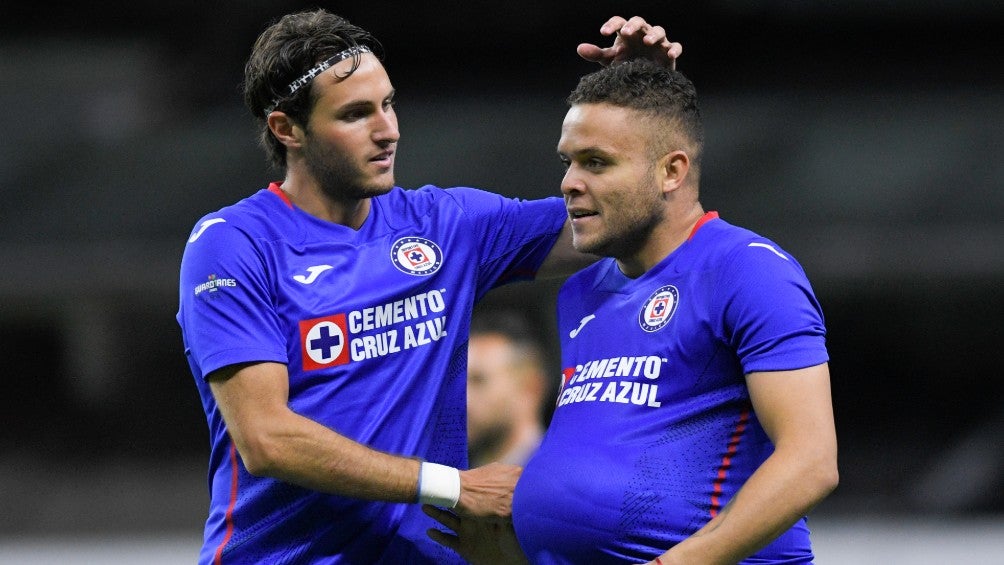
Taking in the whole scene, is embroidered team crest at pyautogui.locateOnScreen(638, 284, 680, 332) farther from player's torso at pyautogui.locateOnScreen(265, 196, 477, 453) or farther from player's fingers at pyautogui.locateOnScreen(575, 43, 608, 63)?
player's fingers at pyautogui.locateOnScreen(575, 43, 608, 63)

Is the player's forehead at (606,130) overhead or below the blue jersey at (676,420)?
overhead

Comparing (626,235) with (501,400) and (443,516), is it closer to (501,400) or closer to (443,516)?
(443,516)

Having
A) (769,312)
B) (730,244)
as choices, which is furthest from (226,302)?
(769,312)

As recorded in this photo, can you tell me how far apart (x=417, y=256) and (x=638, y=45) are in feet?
2.66

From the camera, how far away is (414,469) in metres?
3.32

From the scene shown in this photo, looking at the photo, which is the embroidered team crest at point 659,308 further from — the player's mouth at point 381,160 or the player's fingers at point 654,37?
the player's mouth at point 381,160

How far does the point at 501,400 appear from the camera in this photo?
564 centimetres

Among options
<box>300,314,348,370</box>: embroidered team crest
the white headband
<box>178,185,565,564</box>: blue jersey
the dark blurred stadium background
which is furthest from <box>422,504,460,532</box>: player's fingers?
the dark blurred stadium background

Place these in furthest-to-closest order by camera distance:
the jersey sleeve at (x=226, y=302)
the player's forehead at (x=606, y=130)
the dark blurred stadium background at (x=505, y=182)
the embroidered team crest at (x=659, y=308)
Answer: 1. the dark blurred stadium background at (x=505, y=182)
2. the jersey sleeve at (x=226, y=302)
3. the player's forehead at (x=606, y=130)
4. the embroidered team crest at (x=659, y=308)

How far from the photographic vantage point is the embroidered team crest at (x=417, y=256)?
11.9 ft

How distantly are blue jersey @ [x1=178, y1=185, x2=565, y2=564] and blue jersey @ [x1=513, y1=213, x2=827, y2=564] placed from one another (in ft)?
1.67

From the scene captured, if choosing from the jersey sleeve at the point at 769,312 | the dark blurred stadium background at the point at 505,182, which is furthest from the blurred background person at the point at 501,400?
the dark blurred stadium background at the point at 505,182

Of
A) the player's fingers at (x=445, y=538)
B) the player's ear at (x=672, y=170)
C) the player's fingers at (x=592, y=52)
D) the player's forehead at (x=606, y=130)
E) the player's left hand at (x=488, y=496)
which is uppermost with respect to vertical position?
the player's fingers at (x=592, y=52)

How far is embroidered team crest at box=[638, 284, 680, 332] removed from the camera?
10.1 feet
